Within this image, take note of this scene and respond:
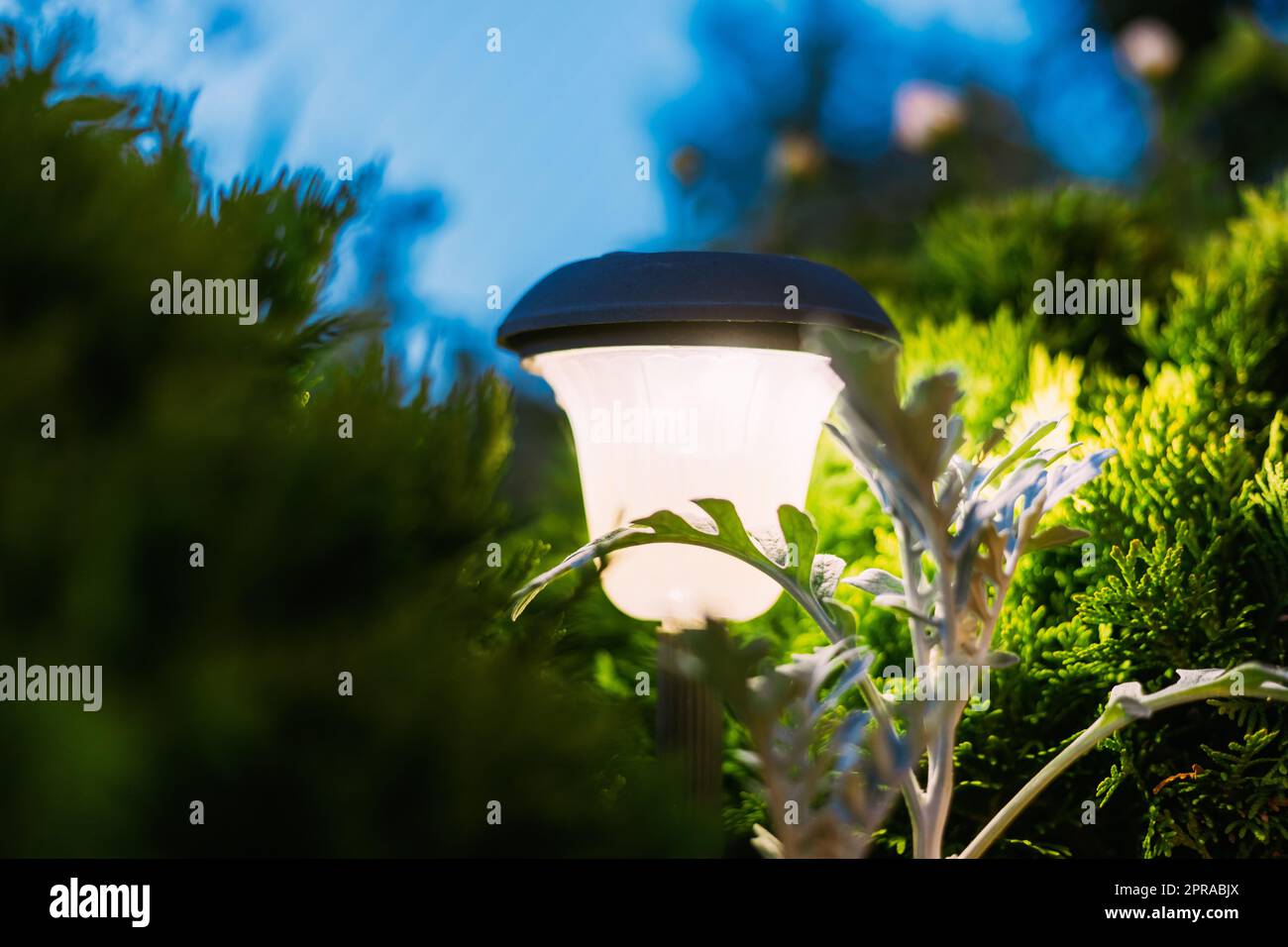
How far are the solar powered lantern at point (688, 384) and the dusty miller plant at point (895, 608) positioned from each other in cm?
14

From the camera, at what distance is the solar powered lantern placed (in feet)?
6.04

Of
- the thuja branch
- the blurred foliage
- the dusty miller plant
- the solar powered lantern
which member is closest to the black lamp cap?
the solar powered lantern

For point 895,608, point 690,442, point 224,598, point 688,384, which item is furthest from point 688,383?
point 224,598

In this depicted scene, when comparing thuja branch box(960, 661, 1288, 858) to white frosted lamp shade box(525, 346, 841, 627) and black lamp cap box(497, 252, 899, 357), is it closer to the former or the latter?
white frosted lamp shade box(525, 346, 841, 627)

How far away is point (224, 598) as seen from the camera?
0.64 meters

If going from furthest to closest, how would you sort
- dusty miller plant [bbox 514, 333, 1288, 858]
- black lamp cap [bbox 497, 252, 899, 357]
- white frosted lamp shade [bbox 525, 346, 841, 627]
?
white frosted lamp shade [bbox 525, 346, 841, 627]
black lamp cap [bbox 497, 252, 899, 357]
dusty miller plant [bbox 514, 333, 1288, 858]

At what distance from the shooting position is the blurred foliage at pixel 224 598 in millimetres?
582

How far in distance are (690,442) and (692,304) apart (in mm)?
272

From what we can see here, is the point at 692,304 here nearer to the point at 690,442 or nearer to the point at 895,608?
the point at 690,442

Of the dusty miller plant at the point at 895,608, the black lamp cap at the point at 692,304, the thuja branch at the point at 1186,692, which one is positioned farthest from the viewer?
the black lamp cap at the point at 692,304

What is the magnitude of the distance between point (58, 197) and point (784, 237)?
1094 centimetres

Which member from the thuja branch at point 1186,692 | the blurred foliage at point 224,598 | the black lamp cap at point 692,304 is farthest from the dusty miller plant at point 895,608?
the blurred foliage at point 224,598

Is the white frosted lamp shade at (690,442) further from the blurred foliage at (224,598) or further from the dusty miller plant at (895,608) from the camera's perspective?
the blurred foliage at (224,598)
